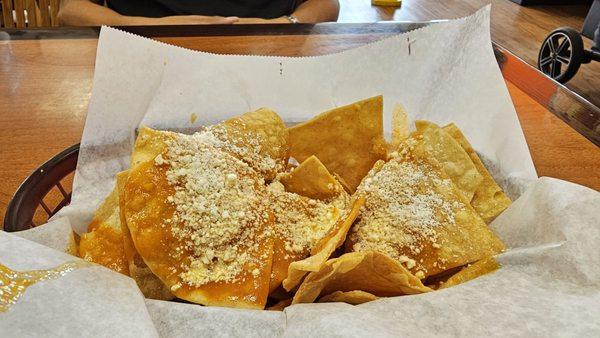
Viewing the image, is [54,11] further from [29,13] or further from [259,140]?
[259,140]

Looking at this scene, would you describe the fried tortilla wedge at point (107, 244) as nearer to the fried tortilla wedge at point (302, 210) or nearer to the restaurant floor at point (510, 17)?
the fried tortilla wedge at point (302, 210)

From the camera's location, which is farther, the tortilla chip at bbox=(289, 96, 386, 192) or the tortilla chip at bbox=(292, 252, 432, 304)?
the tortilla chip at bbox=(289, 96, 386, 192)

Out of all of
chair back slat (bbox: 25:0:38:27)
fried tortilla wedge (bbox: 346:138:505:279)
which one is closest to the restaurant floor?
chair back slat (bbox: 25:0:38:27)

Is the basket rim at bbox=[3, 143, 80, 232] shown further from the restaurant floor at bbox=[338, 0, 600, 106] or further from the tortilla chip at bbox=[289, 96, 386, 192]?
the restaurant floor at bbox=[338, 0, 600, 106]

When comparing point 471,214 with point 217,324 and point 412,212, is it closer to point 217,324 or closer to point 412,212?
point 412,212

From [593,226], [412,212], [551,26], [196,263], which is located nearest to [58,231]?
[196,263]

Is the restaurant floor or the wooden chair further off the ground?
the wooden chair
